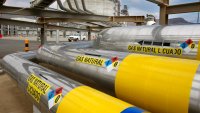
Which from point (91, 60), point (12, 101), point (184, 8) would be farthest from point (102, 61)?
point (184, 8)

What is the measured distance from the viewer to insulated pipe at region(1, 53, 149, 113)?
9.37 feet

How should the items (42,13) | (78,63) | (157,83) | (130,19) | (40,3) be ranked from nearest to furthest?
(157,83) → (78,63) → (40,3) → (42,13) → (130,19)

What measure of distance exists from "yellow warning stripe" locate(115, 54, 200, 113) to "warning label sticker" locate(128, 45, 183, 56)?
238 cm

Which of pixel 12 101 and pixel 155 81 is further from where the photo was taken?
pixel 12 101

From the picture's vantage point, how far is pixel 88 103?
300 centimetres

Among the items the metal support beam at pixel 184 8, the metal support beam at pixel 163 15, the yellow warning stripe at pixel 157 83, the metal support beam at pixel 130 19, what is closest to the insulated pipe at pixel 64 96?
the yellow warning stripe at pixel 157 83

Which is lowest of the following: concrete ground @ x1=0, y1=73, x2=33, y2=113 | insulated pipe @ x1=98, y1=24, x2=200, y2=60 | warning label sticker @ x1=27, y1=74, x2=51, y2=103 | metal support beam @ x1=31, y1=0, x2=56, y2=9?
concrete ground @ x1=0, y1=73, x2=33, y2=113

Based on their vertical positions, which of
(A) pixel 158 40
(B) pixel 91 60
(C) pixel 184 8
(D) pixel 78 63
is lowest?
(D) pixel 78 63

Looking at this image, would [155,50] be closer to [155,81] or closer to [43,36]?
[155,81]

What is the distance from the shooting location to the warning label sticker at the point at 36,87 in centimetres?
393

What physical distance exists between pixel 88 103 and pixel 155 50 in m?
4.58

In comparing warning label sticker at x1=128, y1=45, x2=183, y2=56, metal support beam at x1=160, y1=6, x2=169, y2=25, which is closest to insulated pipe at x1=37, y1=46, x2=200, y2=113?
warning label sticker at x1=128, y1=45, x2=183, y2=56

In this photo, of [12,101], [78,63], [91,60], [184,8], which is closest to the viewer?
[91,60]

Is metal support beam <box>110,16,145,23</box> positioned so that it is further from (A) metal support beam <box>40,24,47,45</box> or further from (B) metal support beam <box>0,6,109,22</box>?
(A) metal support beam <box>40,24,47,45</box>
